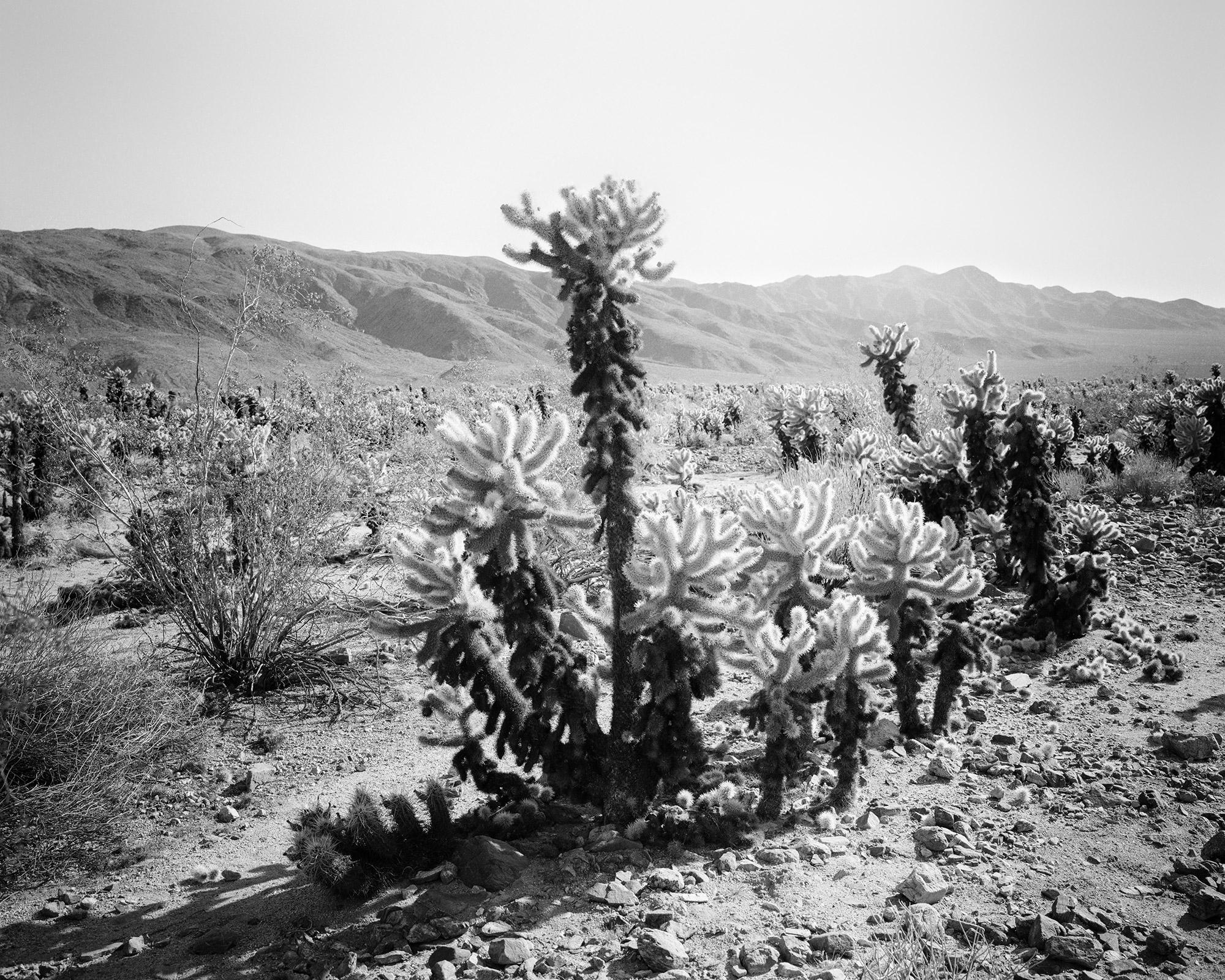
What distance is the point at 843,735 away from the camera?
380cm

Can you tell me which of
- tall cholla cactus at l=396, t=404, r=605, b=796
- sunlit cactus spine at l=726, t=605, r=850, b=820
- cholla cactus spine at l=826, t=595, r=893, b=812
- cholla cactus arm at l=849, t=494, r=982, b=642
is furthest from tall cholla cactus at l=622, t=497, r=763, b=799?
cholla cactus arm at l=849, t=494, r=982, b=642

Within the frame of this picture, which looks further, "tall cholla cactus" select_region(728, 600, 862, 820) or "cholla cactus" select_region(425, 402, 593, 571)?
"tall cholla cactus" select_region(728, 600, 862, 820)

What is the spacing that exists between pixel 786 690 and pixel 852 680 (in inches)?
13.6

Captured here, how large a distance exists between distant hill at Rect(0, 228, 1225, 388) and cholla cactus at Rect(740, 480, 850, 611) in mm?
4693

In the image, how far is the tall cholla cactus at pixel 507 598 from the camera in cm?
348

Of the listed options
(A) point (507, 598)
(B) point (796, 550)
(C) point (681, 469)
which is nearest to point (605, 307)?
(A) point (507, 598)

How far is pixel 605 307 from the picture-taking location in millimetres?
3428

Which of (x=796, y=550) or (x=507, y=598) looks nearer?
(x=507, y=598)

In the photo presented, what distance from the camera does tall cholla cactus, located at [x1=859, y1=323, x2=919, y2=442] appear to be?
35.0 ft

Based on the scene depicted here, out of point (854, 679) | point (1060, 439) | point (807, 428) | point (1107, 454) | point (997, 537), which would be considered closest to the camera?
point (854, 679)

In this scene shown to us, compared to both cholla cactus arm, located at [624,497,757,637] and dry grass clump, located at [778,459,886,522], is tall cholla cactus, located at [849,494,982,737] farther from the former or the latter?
dry grass clump, located at [778,459,886,522]

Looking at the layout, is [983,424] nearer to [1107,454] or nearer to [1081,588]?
[1081,588]

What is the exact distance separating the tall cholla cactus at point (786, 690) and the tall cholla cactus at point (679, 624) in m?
0.18

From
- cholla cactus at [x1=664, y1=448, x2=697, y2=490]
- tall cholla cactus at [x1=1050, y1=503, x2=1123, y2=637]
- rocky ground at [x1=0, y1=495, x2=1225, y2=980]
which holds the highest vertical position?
cholla cactus at [x1=664, y1=448, x2=697, y2=490]
